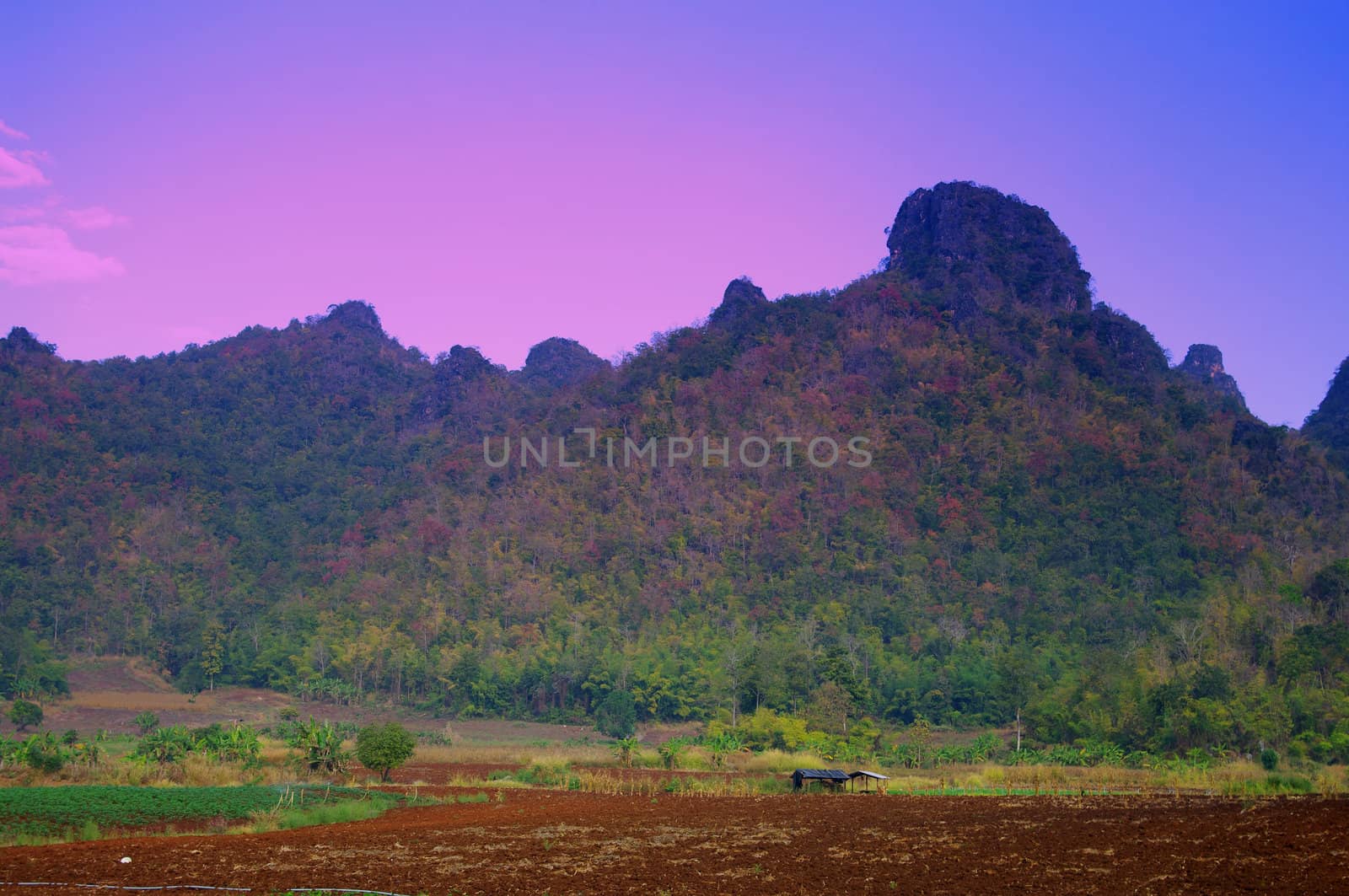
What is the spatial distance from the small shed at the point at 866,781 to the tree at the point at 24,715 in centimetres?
3866

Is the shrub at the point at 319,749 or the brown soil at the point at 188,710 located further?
the brown soil at the point at 188,710

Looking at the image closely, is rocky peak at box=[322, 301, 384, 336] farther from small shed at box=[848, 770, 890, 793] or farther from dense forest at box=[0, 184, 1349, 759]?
small shed at box=[848, 770, 890, 793]

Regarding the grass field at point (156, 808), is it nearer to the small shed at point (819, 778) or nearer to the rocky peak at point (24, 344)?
the small shed at point (819, 778)

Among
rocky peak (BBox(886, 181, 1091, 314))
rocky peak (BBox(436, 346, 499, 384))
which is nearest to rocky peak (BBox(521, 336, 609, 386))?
rocky peak (BBox(436, 346, 499, 384))

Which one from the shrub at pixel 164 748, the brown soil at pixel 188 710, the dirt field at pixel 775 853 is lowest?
the brown soil at pixel 188 710

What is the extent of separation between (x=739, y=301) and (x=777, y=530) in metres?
36.0

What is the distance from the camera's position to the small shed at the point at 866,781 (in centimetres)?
3142

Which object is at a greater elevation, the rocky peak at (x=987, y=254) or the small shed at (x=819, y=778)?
the rocky peak at (x=987, y=254)

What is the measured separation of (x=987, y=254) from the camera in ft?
340

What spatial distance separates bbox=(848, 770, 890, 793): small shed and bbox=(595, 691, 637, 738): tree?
960 inches

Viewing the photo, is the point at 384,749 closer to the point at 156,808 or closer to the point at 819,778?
the point at 156,808

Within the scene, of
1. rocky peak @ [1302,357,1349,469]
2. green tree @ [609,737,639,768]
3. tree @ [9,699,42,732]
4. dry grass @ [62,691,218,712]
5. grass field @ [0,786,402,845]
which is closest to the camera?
grass field @ [0,786,402,845]

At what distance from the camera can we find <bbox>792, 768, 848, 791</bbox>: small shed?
31625 mm

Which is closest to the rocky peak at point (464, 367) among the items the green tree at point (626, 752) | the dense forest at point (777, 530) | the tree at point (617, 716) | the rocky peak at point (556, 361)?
the dense forest at point (777, 530)
